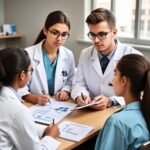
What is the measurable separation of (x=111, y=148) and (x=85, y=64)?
95cm

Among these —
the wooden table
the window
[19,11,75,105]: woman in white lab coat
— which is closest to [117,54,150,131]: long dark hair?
the wooden table

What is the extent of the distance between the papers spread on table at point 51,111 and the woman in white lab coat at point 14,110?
1.08 feet

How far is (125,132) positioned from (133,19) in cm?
239

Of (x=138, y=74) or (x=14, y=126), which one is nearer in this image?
(x=14, y=126)

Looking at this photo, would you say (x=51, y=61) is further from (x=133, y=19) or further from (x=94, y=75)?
(x=133, y=19)

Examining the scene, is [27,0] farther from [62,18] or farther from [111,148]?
[111,148]

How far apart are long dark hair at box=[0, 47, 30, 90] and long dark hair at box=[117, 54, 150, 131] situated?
47 centimetres

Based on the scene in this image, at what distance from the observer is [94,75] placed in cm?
201

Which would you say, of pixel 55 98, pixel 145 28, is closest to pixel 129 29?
pixel 145 28

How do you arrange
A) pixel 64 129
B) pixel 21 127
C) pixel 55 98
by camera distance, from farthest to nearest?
1. pixel 55 98
2. pixel 64 129
3. pixel 21 127

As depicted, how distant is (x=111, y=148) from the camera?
1.22 m

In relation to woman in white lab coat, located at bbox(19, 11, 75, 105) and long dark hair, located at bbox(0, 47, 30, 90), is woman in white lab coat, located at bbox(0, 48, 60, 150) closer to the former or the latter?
long dark hair, located at bbox(0, 47, 30, 90)

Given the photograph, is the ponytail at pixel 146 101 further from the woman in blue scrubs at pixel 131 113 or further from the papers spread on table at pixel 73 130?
the papers spread on table at pixel 73 130

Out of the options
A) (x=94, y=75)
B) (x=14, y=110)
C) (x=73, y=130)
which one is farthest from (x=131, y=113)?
(x=94, y=75)
